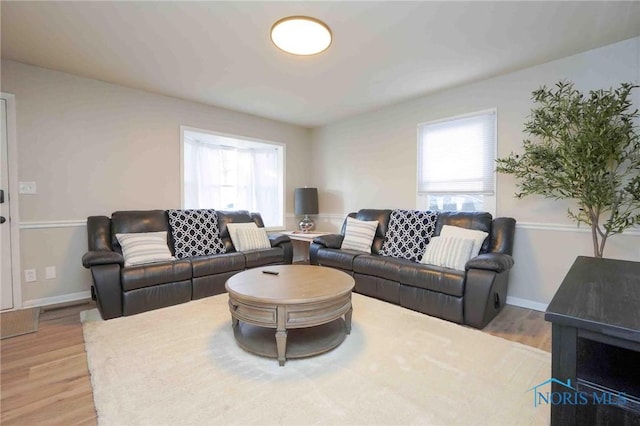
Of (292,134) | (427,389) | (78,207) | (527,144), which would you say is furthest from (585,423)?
(292,134)

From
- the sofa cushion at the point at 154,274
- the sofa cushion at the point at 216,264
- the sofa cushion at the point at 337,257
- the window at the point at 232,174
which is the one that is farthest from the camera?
the window at the point at 232,174

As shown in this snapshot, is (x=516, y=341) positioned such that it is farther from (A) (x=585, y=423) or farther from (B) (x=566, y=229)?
(A) (x=585, y=423)

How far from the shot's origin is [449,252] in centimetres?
291

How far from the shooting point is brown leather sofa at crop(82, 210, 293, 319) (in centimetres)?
266

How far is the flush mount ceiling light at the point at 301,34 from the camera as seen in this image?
208 cm

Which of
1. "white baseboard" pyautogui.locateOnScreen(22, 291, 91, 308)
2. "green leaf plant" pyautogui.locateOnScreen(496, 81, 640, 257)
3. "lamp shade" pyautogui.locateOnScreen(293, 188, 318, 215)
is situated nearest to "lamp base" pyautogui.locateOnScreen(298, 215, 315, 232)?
"lamp shade" pyautogui.locateOnScreen(293, 188, 318, 215)

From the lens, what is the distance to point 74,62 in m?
2.91

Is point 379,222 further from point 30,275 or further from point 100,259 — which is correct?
point 30,275

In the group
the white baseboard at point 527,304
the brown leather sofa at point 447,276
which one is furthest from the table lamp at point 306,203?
the white baseboard at point 527,304

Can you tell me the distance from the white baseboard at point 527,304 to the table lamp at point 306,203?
2.97 m

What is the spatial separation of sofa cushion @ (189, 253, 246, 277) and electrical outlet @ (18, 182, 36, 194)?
68.3 inches

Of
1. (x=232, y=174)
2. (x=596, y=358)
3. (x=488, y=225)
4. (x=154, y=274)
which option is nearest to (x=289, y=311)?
(x=596, y=358)

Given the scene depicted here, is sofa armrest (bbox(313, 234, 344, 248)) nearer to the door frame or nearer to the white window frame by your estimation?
the white window frame

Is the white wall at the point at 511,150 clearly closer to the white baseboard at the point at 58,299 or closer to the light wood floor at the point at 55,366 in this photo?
the light wood floor at the point at 55,366
